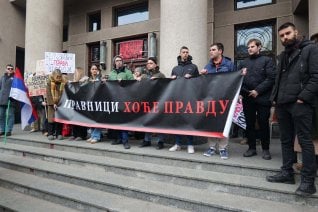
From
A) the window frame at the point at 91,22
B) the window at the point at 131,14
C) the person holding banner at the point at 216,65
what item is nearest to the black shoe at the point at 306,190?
the person holding banner at the point at 216,65

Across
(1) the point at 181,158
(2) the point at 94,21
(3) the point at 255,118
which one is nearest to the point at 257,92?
(3) the point at 255,118

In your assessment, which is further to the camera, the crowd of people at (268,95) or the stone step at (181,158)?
the stone step at (181,158)

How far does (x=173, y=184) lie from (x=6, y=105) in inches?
234

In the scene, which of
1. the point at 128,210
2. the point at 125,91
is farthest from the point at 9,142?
the point at 128,210

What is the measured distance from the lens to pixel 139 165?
500 centimetres

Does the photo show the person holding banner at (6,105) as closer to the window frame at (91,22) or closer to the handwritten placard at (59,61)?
the handwritten placard at (59,61)

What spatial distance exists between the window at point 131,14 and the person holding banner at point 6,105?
196 inches

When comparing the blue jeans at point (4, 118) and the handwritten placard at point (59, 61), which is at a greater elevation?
the handwritten placard at point (59, 61)

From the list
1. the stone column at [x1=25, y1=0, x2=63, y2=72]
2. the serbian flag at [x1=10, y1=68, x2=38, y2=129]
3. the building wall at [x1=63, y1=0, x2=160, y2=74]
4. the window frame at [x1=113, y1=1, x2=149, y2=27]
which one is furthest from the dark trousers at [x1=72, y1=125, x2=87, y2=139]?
the window frame at [x1=113, y1=1, x2=149, y2=27]

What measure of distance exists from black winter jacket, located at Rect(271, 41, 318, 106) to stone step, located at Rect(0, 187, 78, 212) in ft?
10.4

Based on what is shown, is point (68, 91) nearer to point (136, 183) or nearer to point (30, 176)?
point (30, 176)

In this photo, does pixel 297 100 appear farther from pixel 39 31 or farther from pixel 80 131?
pixel 39 31

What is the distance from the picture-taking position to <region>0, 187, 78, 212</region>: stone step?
14.4ft

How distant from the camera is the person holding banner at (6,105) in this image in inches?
324
